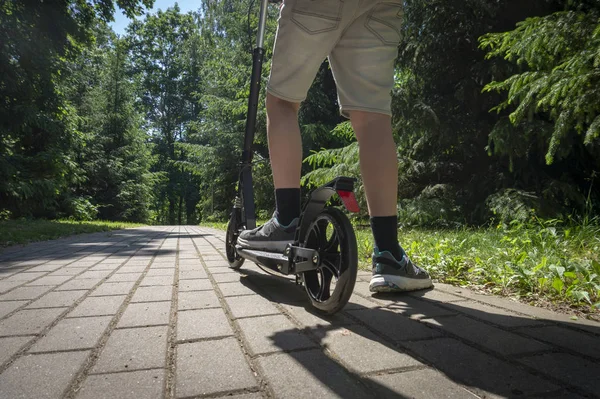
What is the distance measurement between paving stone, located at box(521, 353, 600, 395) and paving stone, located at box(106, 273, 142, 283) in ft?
8.22

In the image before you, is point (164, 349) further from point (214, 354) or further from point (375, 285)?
point (375, 285)

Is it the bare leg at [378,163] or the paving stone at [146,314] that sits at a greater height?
the bare leg at [378,163]

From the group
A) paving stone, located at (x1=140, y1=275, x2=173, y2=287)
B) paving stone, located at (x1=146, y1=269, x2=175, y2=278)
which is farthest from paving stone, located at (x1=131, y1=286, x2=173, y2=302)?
paving stone, located at (x1=146, y1=269, x2=175, y2=278)

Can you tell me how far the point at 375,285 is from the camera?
2.07 m

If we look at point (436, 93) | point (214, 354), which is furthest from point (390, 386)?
point (436, 93)

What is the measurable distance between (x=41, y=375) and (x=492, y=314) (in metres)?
1.79

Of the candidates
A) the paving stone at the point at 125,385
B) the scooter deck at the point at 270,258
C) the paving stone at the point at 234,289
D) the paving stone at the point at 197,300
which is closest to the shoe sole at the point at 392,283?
the scooter deck at the point at 270,258

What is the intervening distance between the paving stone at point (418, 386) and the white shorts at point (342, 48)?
132 centimetres

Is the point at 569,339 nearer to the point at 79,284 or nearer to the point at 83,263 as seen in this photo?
the point at 79,284

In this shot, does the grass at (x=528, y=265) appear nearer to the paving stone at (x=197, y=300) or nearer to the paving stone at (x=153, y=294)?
the paving stone at (x=197, y=300)

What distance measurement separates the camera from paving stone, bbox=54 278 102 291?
2516 millimetres

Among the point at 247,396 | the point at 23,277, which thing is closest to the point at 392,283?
the point at 247,396

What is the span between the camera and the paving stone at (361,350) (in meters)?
1.28

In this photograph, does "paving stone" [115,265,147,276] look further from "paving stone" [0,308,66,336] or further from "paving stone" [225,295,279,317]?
"paving stone" [225,295,279,317]
